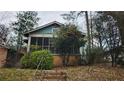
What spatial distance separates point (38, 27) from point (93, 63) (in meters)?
1.25

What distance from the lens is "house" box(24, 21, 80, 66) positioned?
4660mm

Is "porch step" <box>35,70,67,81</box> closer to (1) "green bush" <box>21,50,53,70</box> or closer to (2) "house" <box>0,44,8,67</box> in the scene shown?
(1) "green bush" <box>21,50,53,70</box>

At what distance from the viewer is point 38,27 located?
4777mm

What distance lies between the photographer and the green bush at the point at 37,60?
4.55 metres

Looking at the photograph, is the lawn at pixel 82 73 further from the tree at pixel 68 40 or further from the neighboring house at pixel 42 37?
the neighboring house at pixel 42 37

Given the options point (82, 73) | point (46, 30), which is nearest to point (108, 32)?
point (82, 73)

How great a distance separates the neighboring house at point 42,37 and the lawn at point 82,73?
1.56ft

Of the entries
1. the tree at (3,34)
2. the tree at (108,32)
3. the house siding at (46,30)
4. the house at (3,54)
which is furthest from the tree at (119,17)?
the house at (3,54)

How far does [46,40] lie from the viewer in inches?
187

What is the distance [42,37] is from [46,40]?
0.32 feet

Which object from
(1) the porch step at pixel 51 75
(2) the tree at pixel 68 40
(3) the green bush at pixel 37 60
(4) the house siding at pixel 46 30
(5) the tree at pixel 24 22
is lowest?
(1) the porch step at pixel 51 75
